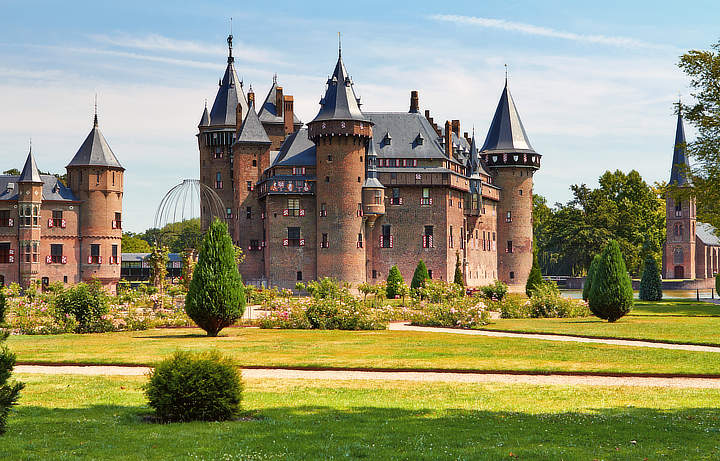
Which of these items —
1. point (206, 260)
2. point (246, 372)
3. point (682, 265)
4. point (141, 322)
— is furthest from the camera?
point (682, 265)

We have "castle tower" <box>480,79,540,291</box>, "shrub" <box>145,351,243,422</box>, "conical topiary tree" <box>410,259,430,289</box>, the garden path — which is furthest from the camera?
"castle tower" <box>480,79,540,291</box>

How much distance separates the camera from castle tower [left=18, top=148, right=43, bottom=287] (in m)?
65.7

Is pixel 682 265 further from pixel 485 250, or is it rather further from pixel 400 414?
pixel 400 414

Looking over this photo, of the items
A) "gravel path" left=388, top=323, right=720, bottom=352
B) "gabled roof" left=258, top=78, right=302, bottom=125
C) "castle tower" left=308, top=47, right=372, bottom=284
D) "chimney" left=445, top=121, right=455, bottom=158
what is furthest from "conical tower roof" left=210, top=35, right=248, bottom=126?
"gravel path" left=388, top=323, right=720, bottom=352

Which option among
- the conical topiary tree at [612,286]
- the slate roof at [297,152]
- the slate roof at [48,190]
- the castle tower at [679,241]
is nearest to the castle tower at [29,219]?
the slate roof at [48,190]

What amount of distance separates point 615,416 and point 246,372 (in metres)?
9.03

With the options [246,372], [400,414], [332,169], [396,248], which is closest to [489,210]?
[396,248]

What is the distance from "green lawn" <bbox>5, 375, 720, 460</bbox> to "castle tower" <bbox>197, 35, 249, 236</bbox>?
2374 inches

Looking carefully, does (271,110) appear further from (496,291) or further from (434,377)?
(434,377)

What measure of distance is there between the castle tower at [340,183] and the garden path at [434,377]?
46649mm

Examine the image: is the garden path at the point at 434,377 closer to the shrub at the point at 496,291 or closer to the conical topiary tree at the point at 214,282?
the conical topiary tree at the point at 214,282

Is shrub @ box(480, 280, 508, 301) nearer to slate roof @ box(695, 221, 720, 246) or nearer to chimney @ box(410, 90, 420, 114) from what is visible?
chimney @ box(410, 90, 420, 114)

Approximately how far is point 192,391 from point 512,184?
71.4m

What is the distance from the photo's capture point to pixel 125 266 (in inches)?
3821
